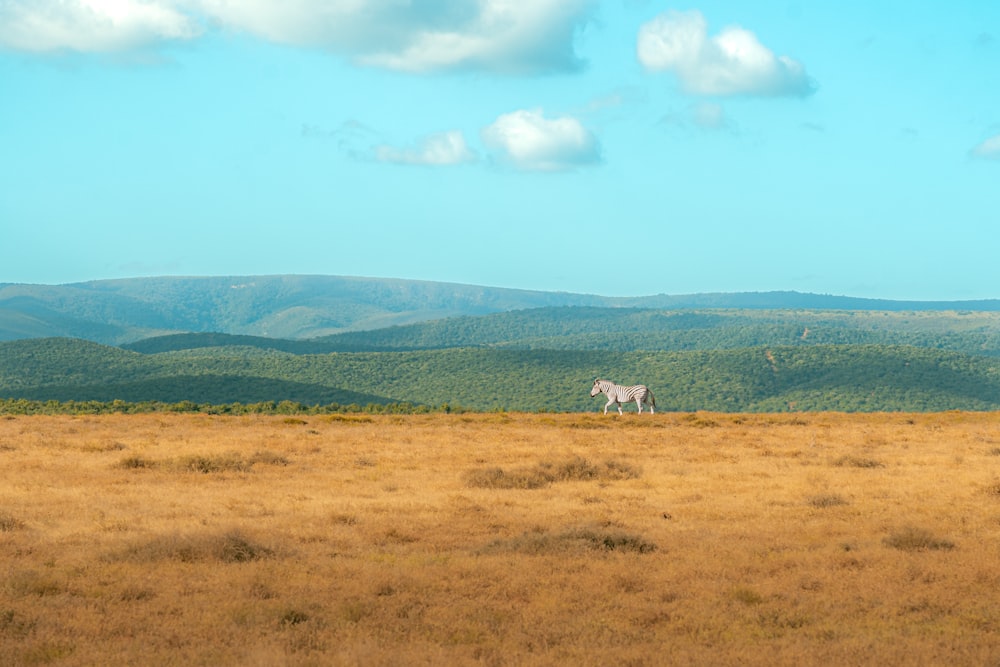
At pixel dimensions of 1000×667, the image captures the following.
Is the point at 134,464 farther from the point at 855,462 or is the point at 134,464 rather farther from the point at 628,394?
the point at 628,394

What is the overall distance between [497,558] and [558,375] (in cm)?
10873

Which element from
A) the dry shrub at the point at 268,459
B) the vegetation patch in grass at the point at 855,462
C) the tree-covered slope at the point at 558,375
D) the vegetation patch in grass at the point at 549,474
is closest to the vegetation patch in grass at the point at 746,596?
the vegetation patch in grass at the point at 549,474

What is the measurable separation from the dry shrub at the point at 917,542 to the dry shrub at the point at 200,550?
1001cm

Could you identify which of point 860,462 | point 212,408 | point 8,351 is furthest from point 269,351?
point 860,462

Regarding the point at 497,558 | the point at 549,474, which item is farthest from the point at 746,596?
the point at 549,474

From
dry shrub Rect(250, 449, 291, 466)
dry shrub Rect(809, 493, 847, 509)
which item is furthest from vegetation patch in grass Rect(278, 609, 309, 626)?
dry shrub Rect(250, 449, 291, 466)

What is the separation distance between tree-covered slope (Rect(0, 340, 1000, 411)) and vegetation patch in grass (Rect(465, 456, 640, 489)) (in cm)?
6783

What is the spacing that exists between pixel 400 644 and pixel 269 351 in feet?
624

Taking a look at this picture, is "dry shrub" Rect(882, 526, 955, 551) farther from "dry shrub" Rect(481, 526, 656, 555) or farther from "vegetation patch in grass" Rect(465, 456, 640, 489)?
"vegetation patch in grass" Rect(465, 456, 640, 489)

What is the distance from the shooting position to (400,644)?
11.9 meters

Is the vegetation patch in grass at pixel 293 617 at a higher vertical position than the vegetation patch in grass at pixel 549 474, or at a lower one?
higher

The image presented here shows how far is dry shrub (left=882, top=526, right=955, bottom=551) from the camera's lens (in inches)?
677

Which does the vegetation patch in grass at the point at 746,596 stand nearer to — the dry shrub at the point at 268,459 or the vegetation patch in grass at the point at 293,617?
the vegetation patch in grass at the point at 293,617

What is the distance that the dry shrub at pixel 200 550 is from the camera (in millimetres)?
16047
